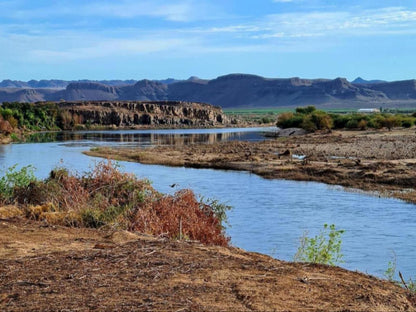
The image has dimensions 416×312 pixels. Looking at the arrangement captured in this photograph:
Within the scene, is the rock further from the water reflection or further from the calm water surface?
the calm water surface

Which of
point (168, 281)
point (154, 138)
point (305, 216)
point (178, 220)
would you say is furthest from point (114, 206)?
point (154, 138)

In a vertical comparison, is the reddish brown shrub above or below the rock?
above

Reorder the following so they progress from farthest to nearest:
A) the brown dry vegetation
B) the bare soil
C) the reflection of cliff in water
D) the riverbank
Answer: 1. the reflection of cliff in water
2. the riverbank
3. the brown dry vegetation
4. the bare soil

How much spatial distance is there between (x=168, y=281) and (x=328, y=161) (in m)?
30.7

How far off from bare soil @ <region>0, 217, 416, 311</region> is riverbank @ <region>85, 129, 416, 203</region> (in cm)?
1663

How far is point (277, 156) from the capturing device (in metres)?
41.5

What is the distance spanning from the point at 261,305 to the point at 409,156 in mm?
32354

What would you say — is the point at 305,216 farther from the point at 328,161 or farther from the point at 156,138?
the point at 156,138

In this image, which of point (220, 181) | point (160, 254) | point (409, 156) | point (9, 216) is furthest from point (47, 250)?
point (409, 156)

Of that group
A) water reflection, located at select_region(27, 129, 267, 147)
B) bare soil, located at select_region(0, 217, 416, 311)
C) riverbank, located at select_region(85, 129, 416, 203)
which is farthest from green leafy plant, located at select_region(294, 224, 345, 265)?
water reflection, located at select_region(27, 129, 267, 147)

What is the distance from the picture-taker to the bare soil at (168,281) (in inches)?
251

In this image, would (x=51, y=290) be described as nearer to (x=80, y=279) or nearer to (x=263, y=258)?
(x=80, y=279)

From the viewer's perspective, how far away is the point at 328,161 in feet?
121

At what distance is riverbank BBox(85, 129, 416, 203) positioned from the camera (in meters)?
28.1
